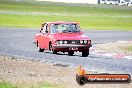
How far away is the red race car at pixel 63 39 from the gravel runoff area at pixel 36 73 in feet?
5.89

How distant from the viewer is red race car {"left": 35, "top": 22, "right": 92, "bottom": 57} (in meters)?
20.8

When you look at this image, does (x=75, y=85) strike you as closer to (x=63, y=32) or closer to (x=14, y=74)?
(x=14, y=74)

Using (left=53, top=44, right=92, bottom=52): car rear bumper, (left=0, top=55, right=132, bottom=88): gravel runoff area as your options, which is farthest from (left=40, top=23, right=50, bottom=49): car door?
(left=0, top=55, right=132, bottom=88): gravel runoff area

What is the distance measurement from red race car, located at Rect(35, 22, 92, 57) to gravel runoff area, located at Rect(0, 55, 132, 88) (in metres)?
1.79

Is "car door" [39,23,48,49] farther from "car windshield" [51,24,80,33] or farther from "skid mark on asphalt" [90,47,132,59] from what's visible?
"skid mark on asphalt" [90,47,132,59]

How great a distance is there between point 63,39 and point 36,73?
5538mm

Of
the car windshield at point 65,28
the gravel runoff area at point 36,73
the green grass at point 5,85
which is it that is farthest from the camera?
the car windshield at point 65,28

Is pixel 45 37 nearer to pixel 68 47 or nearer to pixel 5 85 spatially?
pixel 68 47

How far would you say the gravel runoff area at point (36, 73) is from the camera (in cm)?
1314

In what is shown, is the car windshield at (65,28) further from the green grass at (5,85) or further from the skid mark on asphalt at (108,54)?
the green grass at (5,85)

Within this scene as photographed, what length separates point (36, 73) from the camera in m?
15.5

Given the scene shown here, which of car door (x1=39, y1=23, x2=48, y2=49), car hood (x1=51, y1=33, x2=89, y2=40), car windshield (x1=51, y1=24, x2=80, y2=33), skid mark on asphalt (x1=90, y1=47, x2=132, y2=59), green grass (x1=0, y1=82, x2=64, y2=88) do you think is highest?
green grass (x1=0, y1=82, x2=64, y2=88)

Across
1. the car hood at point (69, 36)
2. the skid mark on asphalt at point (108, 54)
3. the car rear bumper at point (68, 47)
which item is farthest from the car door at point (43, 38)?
the skid mark on asphalt at point (108, 54)

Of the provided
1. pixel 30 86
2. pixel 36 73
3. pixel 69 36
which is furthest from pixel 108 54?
pixel 30 86
